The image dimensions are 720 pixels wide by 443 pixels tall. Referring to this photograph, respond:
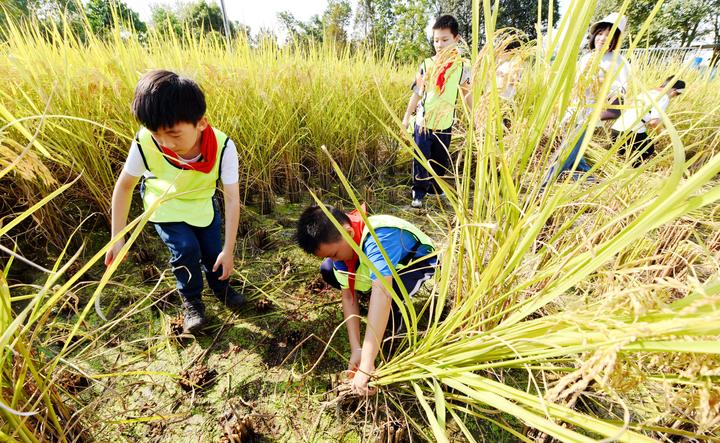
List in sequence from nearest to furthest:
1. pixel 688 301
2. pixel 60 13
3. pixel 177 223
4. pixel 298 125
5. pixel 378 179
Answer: pixel 688 301 → pixel 177 223 → pixel 60 13 → pixel 298 125 → pixel 378 179

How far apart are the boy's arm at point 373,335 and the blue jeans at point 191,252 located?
92 centimetres

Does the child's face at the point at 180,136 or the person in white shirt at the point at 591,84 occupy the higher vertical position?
the person in white shirt at the point at 591,84

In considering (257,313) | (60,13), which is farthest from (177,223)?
(60,13)

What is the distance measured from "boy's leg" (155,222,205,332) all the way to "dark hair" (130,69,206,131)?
1.83 feet

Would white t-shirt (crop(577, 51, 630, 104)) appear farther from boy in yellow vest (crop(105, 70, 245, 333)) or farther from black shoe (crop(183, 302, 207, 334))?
black shoe (crop(183, 302, 207, 334))

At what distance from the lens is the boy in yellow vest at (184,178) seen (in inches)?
45.8

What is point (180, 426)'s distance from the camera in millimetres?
1201

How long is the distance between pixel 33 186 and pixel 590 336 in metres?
2.74

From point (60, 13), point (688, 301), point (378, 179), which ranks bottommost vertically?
point (378, 179)

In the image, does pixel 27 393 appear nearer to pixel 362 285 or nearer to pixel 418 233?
pixel 362 285

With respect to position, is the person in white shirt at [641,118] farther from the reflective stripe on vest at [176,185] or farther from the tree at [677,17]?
the tree at [677,17]

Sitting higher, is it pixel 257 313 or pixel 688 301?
pixel 688 301

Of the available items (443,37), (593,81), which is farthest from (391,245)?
(443,37)

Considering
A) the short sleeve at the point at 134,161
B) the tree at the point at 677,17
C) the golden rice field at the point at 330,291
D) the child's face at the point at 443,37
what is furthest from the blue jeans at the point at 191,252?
the tree at the point at 677,17
